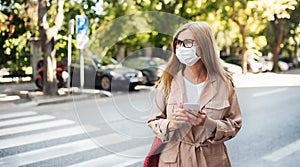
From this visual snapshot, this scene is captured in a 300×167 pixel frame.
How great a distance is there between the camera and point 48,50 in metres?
11.1

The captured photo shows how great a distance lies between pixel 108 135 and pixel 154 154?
373 mm

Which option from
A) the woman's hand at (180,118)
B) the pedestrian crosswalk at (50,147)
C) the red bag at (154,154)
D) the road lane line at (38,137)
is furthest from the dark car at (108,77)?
the road lane line at (38,137)

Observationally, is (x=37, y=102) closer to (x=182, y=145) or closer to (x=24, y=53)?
(x=24, y=53)

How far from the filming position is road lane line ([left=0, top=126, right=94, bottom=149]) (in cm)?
558

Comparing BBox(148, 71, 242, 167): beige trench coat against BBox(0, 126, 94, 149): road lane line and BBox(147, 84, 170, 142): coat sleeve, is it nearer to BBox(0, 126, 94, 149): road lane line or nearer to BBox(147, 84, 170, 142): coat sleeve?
BBox(147, 84, 170, 142): coat sleeve

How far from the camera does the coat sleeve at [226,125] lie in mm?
1643

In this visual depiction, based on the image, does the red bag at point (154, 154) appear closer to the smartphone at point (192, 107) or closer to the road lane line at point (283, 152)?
the smartphone at point (192, 107)

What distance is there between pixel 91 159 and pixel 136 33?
328cm

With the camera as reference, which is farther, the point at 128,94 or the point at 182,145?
the point at 128,94

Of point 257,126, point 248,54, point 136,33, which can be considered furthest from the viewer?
point 248,54

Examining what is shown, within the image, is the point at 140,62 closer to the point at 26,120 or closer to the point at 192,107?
the point at 192,107

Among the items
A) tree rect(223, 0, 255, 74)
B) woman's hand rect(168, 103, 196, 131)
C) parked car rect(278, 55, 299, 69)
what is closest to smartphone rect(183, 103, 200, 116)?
woman's hand rect(168, 103, 196, 131)

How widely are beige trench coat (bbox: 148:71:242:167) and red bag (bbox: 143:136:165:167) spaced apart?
0.05 metres

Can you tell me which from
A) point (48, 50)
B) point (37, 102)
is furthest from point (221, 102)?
point (48, 50)
